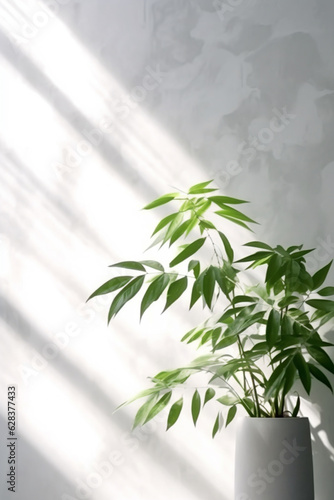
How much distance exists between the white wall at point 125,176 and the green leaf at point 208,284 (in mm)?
413

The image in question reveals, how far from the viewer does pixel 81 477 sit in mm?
1798

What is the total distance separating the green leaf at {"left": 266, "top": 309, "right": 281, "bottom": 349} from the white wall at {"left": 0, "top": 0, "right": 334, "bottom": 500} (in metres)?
0.38

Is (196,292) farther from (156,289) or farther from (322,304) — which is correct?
(322,304)

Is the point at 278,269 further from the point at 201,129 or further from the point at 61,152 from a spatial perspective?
the point at 61,152

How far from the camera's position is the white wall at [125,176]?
5.73ft

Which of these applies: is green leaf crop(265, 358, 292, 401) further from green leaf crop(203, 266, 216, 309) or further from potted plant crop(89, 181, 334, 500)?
green leaf crop(203, 266, 216, 309)

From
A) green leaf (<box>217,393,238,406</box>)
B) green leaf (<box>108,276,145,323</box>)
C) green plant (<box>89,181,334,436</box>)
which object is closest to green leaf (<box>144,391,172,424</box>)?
green plant (<box>89,181,334,436</box>)

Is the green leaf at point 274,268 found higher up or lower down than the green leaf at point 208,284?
higher up

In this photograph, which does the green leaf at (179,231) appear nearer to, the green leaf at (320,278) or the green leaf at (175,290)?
the green leaf at (175,290)

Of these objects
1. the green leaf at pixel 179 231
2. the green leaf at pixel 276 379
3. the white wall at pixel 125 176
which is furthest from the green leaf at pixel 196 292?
the white wall at pixel 125 176

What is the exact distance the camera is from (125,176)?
1.88 metres

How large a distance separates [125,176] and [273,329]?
2.41 ft

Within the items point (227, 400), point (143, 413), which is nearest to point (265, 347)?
point (227, 400)

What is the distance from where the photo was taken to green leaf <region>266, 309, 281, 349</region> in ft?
4.44
